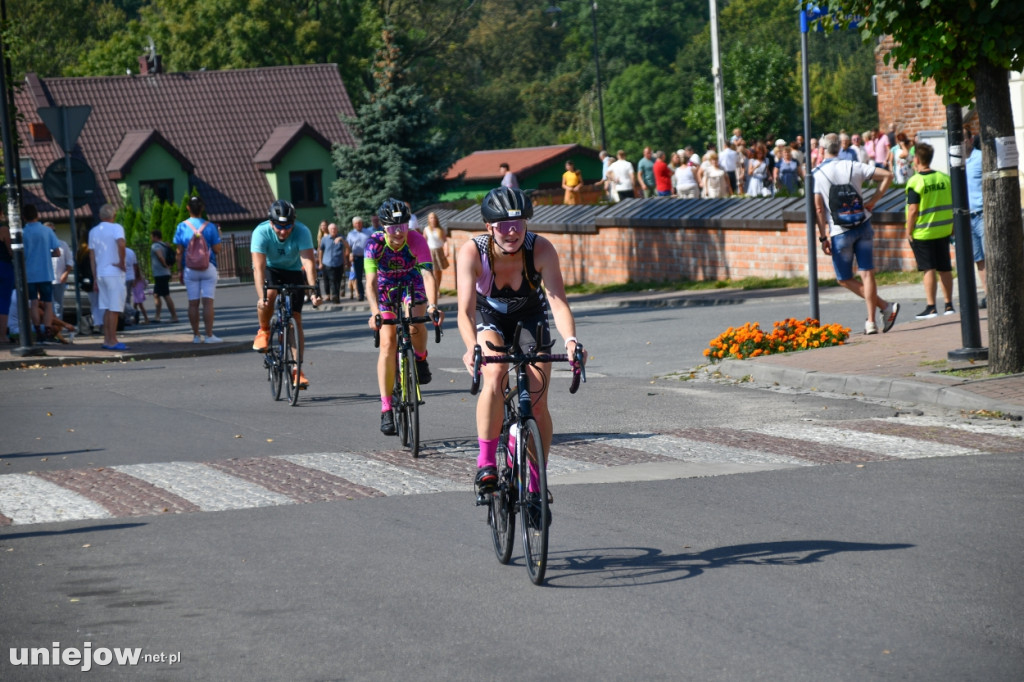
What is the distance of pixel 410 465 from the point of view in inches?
392

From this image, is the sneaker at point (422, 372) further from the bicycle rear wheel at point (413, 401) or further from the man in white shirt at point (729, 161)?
the man in white shirt at point (729, 161)

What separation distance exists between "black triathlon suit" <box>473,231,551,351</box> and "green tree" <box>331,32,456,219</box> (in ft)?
133

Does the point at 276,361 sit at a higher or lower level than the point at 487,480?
higher

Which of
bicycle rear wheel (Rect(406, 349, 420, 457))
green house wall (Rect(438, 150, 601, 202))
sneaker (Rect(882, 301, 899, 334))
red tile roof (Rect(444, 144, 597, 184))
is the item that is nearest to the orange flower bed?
sneaker (Rect(882, 301, 899, 334))

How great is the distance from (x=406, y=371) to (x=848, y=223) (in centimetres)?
630

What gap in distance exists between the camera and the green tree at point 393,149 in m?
47.6

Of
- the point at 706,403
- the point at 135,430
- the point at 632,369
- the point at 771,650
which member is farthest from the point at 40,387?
the point at 771,650

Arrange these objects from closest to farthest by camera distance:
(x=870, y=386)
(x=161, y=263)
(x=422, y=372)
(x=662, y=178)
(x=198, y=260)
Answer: (x=422, y=372)
(x=870, y=386)
(x=198, y=260)
(x=161, y=263)
(x=662, y=178)

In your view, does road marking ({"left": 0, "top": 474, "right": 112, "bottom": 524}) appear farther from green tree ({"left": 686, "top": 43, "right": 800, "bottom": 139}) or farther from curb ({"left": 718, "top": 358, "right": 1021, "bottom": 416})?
green tree ({"left": 686, "top": 43, "right": 800, "bottom": 139})

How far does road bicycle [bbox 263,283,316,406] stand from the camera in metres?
13.7

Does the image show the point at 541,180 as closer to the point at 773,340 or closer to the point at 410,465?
the point at 773,340

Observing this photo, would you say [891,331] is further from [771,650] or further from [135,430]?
[771,650]

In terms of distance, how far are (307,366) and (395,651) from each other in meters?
12.2

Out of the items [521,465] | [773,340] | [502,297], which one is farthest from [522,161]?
→ [521,465]
